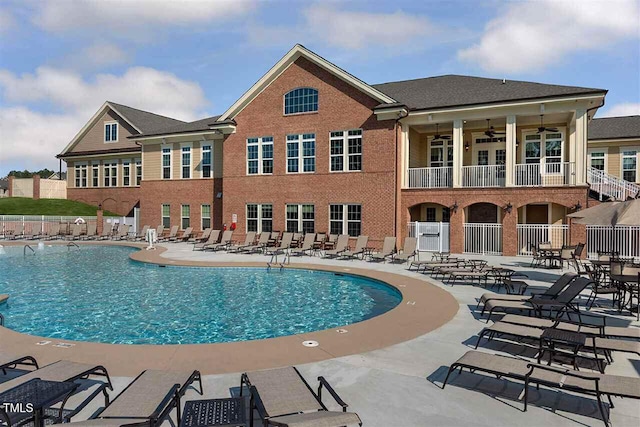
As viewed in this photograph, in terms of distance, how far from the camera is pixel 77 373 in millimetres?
4820

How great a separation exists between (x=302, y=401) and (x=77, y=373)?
273cm

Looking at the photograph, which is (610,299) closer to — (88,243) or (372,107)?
(372,107)

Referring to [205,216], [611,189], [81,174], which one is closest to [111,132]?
[81,174]

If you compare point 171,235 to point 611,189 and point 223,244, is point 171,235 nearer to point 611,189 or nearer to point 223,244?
point 223,244

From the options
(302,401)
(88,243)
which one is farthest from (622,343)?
(88,243)

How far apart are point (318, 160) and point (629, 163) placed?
21.0m

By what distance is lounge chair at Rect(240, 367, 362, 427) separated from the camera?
3.67m

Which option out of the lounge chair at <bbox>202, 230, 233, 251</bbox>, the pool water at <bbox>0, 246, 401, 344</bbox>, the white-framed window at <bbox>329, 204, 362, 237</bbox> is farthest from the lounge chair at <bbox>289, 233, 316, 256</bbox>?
the pool water at <bbox>0, 246, 401, 344</bbox>

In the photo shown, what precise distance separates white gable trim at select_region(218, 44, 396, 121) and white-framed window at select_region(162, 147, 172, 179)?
21.1 ft

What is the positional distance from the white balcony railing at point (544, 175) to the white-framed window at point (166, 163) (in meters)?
22.6

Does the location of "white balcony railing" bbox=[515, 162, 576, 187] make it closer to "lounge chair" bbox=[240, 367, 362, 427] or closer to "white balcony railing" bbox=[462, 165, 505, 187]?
"white balcony railing" bbox=[462, 165, 505, 187]

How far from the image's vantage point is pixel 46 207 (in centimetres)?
3612

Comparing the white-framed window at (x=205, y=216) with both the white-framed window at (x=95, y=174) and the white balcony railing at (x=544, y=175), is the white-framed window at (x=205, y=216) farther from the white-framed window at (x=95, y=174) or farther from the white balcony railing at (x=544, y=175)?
the white balcony railing at (x=544, y=175)

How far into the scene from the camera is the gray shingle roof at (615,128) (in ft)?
89.8
